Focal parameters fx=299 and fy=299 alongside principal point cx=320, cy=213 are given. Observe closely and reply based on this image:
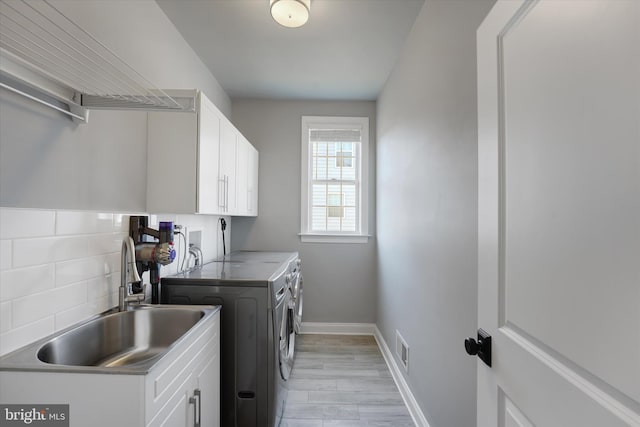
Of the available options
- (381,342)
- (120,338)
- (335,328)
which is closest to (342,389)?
(381,342)

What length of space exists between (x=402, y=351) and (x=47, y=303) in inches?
86.1

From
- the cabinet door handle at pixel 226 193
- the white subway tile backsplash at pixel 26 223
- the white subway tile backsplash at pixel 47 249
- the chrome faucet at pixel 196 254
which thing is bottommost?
the chrome faucet at pixel 196 254

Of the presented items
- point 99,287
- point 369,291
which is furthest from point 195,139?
point 369,291

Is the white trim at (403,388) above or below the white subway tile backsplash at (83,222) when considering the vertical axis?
below

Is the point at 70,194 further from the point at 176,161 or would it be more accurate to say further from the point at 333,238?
the point at 333,238

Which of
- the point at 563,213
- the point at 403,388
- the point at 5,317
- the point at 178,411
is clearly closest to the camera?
the point at 563,213

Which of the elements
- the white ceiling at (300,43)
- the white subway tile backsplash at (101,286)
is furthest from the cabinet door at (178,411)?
the white ceiling at (300,43)

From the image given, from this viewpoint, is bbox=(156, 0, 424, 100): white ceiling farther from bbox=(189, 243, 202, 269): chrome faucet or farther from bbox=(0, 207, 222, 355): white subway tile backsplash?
bbox=(189, 243, 202, 269): chrome faucet

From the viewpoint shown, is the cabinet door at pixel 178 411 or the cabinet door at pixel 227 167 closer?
the cabinet door at pixel 178 411

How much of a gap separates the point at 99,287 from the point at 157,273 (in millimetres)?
343

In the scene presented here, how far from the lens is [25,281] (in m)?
1.07

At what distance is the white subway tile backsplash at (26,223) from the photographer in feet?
3.27

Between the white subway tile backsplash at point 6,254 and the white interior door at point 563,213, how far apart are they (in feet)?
5.08

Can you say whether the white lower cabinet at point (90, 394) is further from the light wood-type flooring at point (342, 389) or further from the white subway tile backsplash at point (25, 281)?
the light wood-type flooring at point (342, 389)
